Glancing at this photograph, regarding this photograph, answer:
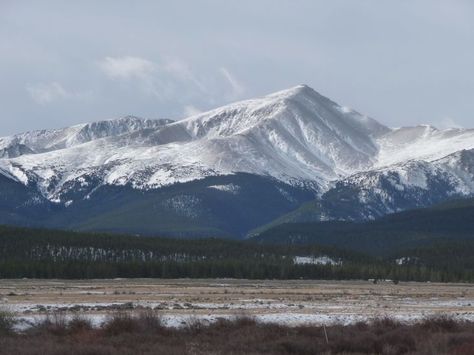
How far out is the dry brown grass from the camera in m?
39.7

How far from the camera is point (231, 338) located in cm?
4425

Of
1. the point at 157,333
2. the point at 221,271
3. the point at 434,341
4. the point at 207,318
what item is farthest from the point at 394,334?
the point at 221,271

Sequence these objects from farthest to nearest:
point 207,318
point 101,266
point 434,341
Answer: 1. point 101,266
2. point 207,318
3. point 434,341

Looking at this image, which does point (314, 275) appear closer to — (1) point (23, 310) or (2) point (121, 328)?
(1) point (23, 310)

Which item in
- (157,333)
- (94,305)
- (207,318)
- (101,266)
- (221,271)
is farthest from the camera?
(221,271)

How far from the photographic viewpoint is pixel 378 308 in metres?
75.8

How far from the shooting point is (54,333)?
4609cm

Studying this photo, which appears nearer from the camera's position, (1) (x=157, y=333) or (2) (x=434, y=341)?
(2) (x=434, y=341)

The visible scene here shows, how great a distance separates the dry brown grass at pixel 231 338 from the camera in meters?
39.7

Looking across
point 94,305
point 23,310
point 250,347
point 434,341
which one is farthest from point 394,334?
point 94,305

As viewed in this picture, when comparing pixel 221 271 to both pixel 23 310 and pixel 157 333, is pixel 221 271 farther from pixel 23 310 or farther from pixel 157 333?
pixel 157 333

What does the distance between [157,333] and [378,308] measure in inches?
1313

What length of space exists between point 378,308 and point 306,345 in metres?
34.7

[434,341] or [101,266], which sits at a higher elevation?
[101,266]
